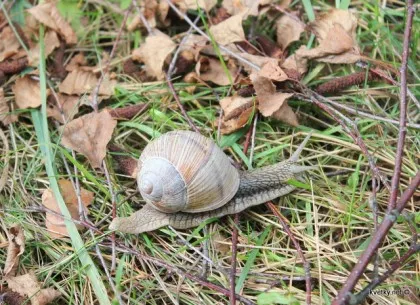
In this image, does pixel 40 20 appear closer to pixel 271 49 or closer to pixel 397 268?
pixel 271 49

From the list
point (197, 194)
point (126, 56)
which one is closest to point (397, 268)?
point (197, 194)

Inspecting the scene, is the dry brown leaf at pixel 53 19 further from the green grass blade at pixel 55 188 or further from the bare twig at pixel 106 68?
the bare twig at pixel 106 68

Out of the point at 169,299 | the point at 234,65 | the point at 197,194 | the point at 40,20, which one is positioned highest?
the point at 40,20

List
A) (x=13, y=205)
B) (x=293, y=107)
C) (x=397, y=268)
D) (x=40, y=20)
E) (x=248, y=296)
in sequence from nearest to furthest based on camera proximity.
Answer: (x=397, y=268) → (x=248, y=296) → (x=13, y=205) → (x=293, y=107) → (x=40, y=20)

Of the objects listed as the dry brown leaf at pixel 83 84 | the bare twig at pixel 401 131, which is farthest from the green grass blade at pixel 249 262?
the dry brown leaf at pixel 83 84

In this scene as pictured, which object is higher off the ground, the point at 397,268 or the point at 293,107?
the point at 293,107

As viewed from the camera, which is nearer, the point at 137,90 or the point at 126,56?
the point at 137,90

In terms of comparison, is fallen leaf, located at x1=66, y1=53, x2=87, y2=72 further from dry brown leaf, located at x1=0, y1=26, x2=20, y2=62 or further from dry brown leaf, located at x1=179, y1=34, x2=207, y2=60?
dry brown leaf, located at x1=179, y1=34, x2=207, y2=60

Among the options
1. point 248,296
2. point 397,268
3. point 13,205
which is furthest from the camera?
point 13,205
